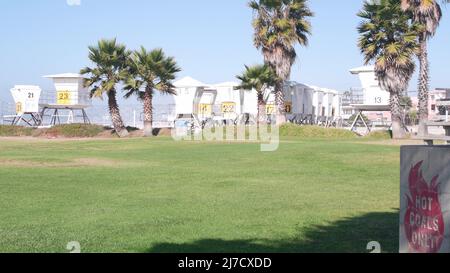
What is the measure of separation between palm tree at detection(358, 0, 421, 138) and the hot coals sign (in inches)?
1168

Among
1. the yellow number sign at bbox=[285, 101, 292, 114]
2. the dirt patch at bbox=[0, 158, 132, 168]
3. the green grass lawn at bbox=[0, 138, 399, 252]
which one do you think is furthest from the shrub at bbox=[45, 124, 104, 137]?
the dirt patch at bbox=[0, 158, 132, 168]

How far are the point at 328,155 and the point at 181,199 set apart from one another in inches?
430

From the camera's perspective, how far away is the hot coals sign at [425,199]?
5883 mm

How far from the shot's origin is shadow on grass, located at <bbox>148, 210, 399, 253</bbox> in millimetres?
7926

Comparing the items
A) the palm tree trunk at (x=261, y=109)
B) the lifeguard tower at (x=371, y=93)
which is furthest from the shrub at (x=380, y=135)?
the palm tree trunk at (x=261, y=109)

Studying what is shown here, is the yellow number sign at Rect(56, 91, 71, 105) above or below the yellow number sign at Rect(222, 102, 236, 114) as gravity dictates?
above

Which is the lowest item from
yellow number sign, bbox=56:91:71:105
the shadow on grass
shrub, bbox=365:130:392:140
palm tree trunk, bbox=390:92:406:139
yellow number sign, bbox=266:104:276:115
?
the shadow on grass

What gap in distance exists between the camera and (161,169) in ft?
63.6

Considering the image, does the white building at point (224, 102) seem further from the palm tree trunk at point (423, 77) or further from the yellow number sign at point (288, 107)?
the palm tree trunk at point (423, 77)

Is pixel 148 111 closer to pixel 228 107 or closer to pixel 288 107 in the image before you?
pixel 228 107

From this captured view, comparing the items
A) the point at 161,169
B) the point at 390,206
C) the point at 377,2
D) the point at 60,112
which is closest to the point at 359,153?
the point at 161,169

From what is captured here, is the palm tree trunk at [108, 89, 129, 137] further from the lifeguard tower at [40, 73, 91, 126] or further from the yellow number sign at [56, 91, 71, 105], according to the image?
the yellow number sign at [56, 91, 71, 105]

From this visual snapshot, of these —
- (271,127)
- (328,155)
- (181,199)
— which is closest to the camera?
(181,199)
